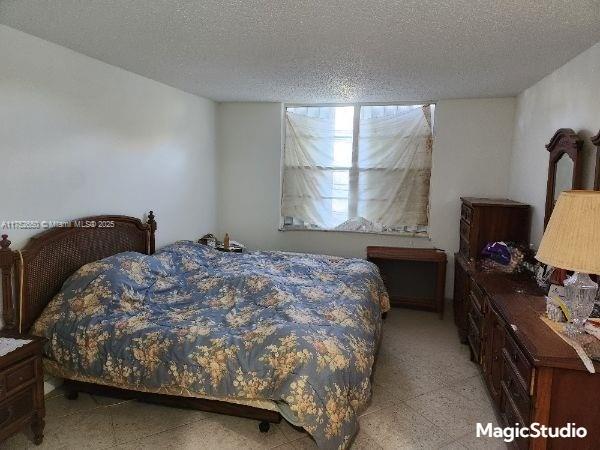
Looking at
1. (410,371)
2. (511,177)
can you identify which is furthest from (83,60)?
(511,177)

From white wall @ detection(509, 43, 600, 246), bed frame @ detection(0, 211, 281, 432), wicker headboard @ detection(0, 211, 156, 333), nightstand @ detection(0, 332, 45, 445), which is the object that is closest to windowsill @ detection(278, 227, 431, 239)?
white wall @ detection(509, 43, 600, 246)

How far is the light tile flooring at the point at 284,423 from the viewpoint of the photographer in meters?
2.24

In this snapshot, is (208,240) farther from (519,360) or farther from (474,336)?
(519,360)

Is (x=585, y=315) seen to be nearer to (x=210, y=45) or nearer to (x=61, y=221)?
(x=210, y=45)

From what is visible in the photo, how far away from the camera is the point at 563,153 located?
109 inches

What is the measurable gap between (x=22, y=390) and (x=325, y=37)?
8.08 feet

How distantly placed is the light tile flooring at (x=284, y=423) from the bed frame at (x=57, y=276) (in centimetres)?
10

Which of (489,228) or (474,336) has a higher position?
(489,228)

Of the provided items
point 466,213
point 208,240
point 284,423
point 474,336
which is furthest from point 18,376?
point 466,213

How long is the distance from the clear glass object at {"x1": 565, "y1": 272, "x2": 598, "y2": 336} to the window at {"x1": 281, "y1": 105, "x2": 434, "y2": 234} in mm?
2890

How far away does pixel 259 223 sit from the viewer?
203 inches

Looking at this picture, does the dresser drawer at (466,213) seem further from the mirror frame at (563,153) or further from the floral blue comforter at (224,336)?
the floral blue comforter at (224,336)

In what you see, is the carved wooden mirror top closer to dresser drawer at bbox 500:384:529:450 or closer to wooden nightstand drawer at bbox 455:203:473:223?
dresser drawer at bbox 500:384:529:450

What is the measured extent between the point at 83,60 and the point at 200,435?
2.63m
